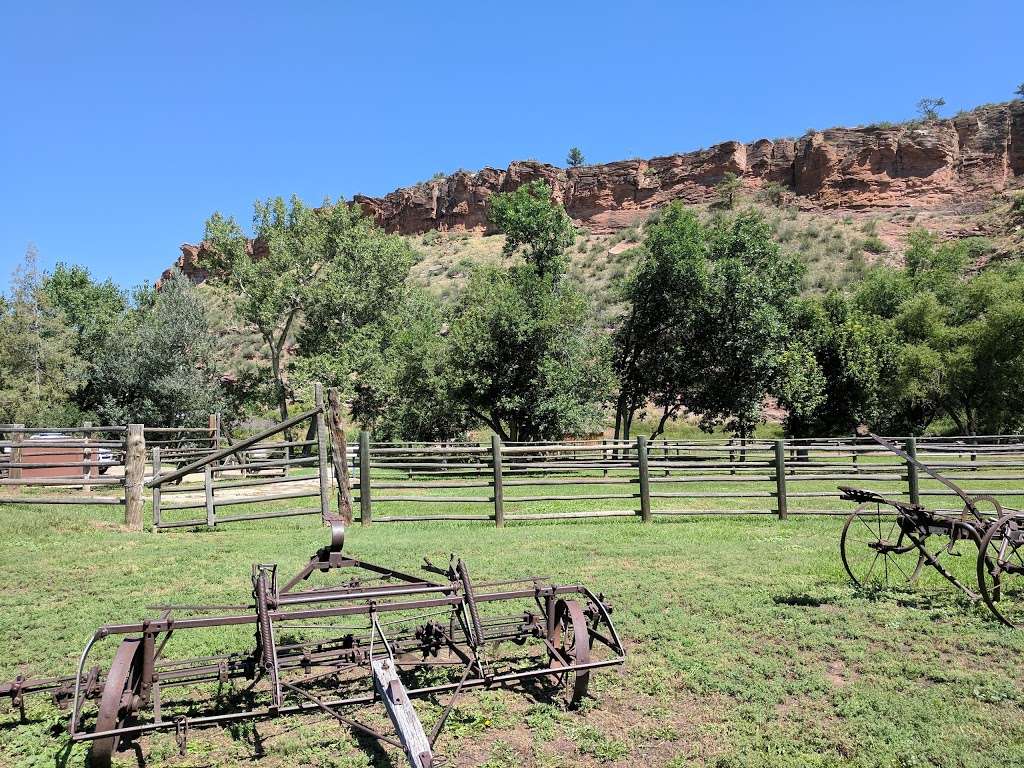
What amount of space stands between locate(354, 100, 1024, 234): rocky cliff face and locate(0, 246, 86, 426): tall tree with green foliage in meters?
48.1

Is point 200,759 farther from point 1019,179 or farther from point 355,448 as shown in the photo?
point 1019,179

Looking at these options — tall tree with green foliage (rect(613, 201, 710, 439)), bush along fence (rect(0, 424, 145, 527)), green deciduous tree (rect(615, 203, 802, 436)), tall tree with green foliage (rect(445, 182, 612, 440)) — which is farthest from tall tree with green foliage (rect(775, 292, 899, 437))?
bush along fence (rect(0, 424, 145, 527))

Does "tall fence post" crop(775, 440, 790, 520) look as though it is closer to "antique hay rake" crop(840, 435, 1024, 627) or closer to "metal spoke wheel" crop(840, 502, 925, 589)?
"metal spoke wheel" crop(840, 502, 925, 589)

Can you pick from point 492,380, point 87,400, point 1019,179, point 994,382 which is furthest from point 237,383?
point 1019,179

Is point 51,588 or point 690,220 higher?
point 690,220

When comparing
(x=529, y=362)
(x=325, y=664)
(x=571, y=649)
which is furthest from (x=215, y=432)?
(x=571, y=649)

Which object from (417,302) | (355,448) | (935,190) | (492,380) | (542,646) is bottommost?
→ (542,646)

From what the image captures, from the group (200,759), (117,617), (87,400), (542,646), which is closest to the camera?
(200,759)

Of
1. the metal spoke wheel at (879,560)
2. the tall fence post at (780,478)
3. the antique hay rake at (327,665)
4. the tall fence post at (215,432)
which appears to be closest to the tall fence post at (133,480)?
the antique hay rake at (327,665)

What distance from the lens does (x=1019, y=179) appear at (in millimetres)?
60125

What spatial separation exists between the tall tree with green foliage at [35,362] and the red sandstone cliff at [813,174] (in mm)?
25671

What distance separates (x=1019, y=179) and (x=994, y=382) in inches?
1869

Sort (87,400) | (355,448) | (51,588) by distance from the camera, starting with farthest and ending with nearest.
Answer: (87,400) < (355,448) < (51,588)

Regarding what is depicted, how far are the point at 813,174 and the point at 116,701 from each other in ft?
247
